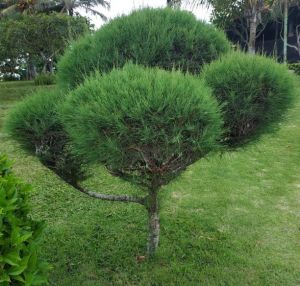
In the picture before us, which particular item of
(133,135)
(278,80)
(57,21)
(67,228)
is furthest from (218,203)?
(57,21)

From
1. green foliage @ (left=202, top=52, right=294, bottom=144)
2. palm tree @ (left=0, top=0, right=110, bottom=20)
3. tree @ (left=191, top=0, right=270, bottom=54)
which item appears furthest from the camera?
palm tree @ (left=0, top=0, right=110, bottom=20)

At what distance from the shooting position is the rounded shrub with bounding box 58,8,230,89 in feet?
10.4

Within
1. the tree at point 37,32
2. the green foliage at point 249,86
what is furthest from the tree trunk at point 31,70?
the green foliage at point 249,86

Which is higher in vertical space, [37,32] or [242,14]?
[242,14]

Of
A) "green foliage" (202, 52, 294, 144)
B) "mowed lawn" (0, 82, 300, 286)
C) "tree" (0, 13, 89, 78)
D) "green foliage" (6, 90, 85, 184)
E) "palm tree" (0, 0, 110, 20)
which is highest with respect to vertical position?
"palm tree" (0, 0, 110, 20)

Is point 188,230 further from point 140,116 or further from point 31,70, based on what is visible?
point 31,70

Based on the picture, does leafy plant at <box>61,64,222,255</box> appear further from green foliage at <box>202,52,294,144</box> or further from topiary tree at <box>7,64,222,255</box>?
green foliage at <box>202,52,294,144</box>

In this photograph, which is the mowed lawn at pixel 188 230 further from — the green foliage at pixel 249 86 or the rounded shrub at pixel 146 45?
the rounded shrub at pixel 146 45

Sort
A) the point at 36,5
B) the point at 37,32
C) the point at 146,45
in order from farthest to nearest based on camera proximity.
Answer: the point at 36,5, the point at 37,32, the point at 146,45

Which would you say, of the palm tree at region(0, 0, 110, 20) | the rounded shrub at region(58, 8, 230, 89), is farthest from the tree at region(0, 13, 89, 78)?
the rounded shrub at region(58, 8, 230, 89)

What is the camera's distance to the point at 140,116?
2227 mm

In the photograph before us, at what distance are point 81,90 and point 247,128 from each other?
1519 millimetres

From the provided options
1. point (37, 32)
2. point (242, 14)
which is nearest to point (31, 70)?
point (37, 32)

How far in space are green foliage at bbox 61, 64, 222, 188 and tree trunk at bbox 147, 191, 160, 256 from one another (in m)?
1.11
